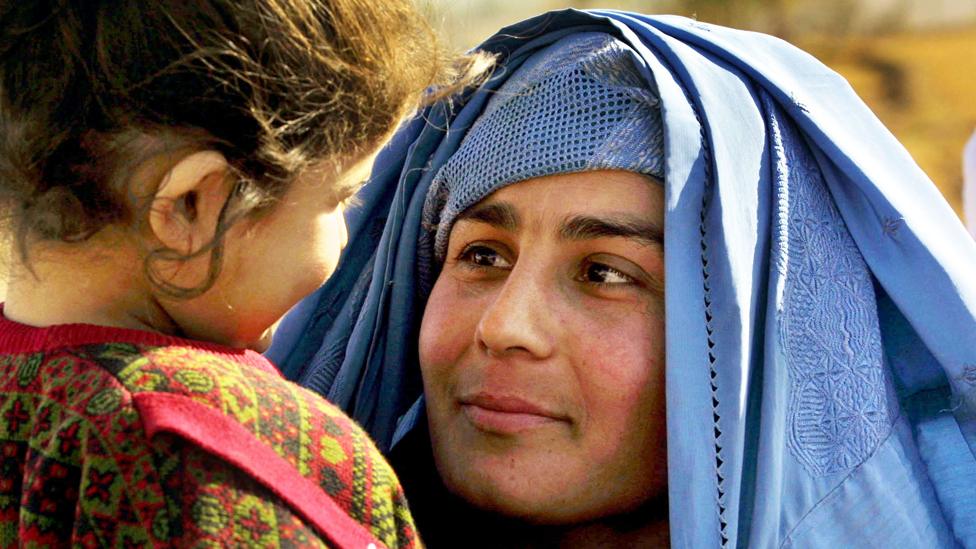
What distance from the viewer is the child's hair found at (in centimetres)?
159

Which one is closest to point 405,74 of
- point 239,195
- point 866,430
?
point 239,195

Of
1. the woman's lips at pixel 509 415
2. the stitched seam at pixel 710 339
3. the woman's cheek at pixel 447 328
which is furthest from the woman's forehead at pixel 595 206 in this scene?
the woman's lips at pixel 509 415

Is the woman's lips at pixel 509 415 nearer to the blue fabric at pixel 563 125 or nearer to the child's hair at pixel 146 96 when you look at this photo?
the blue fabric at pixel 563 125

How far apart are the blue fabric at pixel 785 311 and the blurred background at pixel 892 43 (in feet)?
31.8

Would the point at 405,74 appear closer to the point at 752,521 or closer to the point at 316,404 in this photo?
the point at 316,404

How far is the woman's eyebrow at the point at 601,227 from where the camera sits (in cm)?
248

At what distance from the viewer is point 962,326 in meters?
2.48

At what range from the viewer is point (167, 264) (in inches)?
66.0

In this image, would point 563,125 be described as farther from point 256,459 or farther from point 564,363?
point 256,459

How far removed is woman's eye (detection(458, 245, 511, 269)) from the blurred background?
385 inches

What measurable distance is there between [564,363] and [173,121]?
106 centimetres

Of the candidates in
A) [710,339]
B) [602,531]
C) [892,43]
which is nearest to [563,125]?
[710,339]

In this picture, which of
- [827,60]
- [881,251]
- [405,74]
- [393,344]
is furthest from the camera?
[827,60]

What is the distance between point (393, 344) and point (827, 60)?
1242 centimetres
